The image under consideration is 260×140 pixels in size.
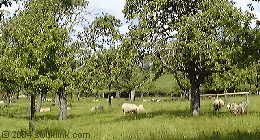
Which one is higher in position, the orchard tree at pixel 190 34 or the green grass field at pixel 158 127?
the orchard tree at pixel 190 34

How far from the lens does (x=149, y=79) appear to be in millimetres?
24188

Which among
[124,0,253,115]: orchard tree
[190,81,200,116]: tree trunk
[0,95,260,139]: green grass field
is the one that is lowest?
[0,95,260,139]: green grass field

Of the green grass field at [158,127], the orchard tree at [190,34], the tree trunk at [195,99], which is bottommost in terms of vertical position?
the green grass field at [158,127]

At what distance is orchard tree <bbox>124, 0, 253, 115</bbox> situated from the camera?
20609 mm

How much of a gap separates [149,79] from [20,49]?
11413 mm

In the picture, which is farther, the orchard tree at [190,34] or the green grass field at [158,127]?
the orchard tree at [190,34]

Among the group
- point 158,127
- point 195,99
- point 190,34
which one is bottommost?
point 158,127

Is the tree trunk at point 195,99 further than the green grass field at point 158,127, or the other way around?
the tree trunk at point 195,99

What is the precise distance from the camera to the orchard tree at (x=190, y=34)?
20609 mm

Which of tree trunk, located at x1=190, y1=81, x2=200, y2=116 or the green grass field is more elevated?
tree trunk, located at x1=190, y1=81, x2=200, y2=116

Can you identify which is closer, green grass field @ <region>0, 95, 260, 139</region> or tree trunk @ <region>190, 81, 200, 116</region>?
green grass field @ <region>0, 95, 260, 139</region>

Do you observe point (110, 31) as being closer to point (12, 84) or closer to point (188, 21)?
→ point (12, 84)

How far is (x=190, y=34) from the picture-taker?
70.2ft

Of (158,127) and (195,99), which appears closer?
(158,127)
